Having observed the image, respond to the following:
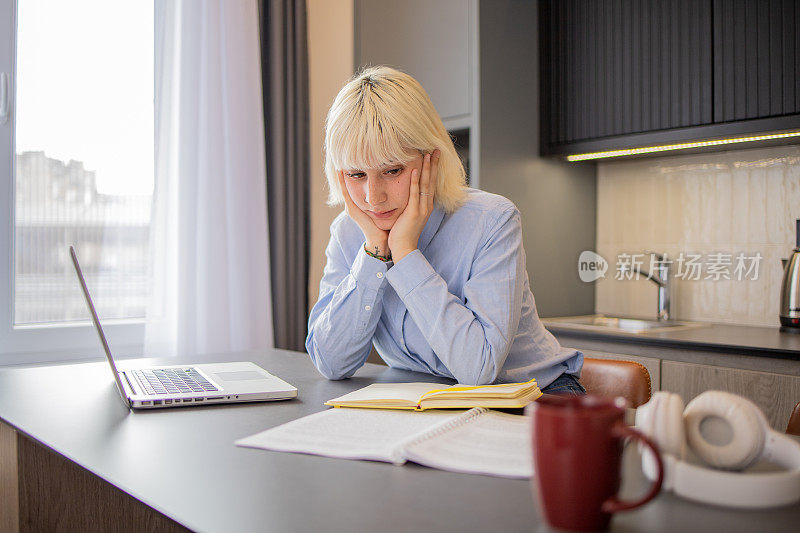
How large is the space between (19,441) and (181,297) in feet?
5.17

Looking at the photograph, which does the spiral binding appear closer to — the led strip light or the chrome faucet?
the led strip light

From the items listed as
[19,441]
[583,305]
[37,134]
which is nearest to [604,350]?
[583,305]

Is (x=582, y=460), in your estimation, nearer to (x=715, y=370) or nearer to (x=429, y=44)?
(x=715, y=370)

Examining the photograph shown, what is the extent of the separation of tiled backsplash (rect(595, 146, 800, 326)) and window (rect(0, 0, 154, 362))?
77.6 inches

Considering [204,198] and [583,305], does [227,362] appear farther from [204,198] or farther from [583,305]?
[583,305]

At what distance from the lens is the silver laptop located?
45.0 inches

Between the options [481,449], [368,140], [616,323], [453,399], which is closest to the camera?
[481,449]

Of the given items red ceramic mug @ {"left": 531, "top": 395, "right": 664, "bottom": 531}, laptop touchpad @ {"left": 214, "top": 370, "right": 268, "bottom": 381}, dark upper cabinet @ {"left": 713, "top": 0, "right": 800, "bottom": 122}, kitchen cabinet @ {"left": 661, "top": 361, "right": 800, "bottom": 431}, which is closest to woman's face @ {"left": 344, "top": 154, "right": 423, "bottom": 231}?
laptop touchpad @ {"left": 214, "top": 370, "right": 268, "bottom": 381}

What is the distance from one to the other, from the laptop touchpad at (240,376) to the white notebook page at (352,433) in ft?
1.07

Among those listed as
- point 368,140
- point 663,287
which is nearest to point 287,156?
point 663,287

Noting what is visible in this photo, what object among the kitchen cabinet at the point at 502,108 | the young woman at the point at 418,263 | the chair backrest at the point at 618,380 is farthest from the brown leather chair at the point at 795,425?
the kitchen cabinet at the point at 502,108

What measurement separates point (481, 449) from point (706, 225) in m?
2.27

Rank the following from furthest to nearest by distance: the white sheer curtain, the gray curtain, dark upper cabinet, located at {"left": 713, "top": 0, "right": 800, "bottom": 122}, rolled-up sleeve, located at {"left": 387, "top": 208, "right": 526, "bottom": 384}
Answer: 1. the gray curtain
2. the white sheer curtain
3. dark upper cabinet, located at {"left": 713, "top": 0, "right": 800, "bottom": 122}
4. rolled-up sleeve, located at {"left": 387, "top": 208, "right": 526, "bottom": 384}

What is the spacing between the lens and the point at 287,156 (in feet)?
10.1
